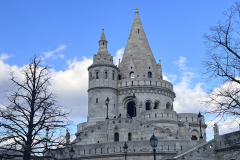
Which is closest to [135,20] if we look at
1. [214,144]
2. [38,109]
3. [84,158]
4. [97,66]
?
[97,66]

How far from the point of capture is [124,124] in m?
31.2

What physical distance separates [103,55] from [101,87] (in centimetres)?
425

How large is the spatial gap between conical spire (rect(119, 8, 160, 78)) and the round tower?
134 inches

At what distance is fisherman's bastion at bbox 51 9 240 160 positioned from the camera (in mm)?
26547

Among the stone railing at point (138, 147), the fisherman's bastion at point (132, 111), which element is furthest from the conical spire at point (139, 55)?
the stone railing at point (138, 147)

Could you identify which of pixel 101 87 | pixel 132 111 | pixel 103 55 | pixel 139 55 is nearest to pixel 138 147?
pixel 101 87

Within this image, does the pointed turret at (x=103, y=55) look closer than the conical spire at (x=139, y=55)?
Yes

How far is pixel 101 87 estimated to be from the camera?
40438 mm

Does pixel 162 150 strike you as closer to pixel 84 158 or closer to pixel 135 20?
pixel 84 158

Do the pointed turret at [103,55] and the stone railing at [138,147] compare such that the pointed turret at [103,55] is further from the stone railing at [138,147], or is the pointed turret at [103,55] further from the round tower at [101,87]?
the stone railing at [138,147]

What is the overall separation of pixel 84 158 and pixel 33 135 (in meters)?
12.5

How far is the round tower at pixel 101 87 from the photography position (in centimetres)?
3971

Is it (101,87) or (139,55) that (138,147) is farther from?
(139,55)

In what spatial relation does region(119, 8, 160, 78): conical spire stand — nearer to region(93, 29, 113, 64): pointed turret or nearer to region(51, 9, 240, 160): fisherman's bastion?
region(51, 9, 240, 160): fisherman's bastion
